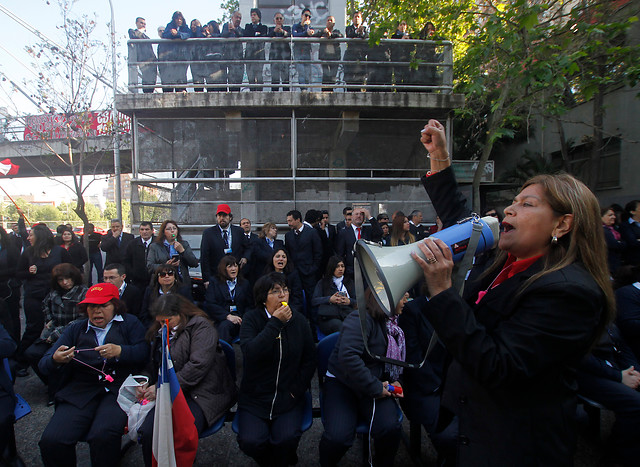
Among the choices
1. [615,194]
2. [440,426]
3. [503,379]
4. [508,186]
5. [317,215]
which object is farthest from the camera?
[508,186]

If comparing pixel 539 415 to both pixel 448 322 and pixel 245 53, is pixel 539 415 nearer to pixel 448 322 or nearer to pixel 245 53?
pixel 448 322

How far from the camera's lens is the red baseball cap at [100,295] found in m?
3.08

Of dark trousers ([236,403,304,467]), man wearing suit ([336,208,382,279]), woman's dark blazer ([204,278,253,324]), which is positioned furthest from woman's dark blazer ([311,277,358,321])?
dark trousers ([236,403,304,467])

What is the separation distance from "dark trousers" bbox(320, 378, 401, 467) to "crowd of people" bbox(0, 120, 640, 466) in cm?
1

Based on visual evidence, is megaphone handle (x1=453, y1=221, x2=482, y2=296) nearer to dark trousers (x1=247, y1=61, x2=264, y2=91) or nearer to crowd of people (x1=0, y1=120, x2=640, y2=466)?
crowd of people (x1=0, y1=120, x2=640, y2=466)

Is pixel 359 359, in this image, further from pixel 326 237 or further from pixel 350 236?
pixel 326 237

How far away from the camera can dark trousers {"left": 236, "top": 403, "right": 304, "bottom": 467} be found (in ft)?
8.88

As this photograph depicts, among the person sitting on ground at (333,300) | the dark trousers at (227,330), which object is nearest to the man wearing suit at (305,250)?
the person sitting on ground at (333,300)

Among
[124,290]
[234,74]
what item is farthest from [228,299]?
[234,74]

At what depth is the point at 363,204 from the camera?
8945mm

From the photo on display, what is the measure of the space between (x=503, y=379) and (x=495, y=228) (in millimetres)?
588

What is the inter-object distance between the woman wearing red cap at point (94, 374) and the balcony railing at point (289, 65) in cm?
713

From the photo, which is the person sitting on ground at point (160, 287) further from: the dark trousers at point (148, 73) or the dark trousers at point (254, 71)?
the dark trousers at point (148, 73)

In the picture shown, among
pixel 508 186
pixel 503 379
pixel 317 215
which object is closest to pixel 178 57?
pixel 317 215
